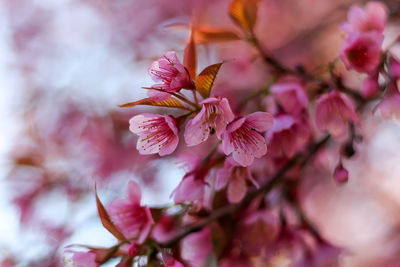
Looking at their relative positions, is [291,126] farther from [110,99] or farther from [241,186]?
[110,99]

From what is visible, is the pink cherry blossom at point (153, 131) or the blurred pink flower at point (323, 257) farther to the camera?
the blurred pink flower at point (323, 257)

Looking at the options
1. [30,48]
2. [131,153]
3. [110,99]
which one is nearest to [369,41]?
[131,153]

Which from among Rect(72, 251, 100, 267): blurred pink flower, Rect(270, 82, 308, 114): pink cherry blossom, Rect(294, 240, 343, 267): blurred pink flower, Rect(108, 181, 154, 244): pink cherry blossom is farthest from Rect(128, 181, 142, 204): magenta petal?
Rect(294, 240, 343, 267): blurred pink flower

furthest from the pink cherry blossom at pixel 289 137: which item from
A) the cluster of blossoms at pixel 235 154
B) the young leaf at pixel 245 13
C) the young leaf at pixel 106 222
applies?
the young leaf at pixel 106 222

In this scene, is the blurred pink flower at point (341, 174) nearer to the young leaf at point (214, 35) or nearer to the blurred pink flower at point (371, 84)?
the blurred pink flower at point (371, 84)

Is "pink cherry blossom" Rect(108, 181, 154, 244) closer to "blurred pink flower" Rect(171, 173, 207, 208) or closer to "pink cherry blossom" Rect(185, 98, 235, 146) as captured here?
"blurred pink flower" Rect(171, 173, 207, 208)

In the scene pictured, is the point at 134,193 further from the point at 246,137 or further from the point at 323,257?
the point at 323,257
